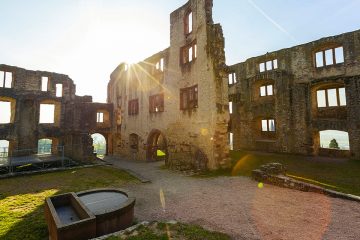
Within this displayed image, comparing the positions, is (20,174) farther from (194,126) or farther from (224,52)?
(224,52)

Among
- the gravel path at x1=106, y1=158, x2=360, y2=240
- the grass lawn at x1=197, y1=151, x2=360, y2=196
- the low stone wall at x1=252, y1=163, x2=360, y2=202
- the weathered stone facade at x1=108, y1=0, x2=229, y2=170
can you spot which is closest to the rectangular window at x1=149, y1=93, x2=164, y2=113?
the weathered stone facade at x1=108, y1=0, x2=229, y2=170

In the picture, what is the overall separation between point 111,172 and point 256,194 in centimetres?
869

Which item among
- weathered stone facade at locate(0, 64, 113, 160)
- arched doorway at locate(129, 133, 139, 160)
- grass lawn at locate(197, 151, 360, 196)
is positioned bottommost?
grass lawn at locate(197, 151, 360, 196)

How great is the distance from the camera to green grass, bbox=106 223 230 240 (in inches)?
180

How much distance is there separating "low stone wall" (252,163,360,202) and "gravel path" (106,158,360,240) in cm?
27

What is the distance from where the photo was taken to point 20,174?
38.8ft

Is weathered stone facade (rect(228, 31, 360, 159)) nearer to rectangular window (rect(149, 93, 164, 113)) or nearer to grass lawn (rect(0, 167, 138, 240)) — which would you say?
rectangular window (rect(149, 93, 164, 113))

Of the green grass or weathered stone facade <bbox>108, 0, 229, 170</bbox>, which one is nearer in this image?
the green grass

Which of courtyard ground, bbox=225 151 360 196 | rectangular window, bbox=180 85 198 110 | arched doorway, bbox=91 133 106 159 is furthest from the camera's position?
arched doorway, bbox=91 133 106 159

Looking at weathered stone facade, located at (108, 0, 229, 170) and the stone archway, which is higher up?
weathered stone facade, located at (108, 0, 229, 170)

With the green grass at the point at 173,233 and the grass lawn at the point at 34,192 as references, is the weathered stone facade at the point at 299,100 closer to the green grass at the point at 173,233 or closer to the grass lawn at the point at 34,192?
the grass lawn at the point at 34,192

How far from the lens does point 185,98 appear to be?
14.2 meters

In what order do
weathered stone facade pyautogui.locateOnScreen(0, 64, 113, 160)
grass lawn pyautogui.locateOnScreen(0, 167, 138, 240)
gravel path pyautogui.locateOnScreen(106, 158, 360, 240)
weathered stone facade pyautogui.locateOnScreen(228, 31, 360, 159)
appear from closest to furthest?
gravel path pyautogui.locateOnScreen(106, 158, 360, 240), grass lawn pyautogui.locateOnScreen(0, 167, 138, 240), weathered stone facade pyautogui.locateOnScreen(228, 31, 360, 159), weathered stone facade pyautogui.locateOnScreen(0, 64, 113, 160)

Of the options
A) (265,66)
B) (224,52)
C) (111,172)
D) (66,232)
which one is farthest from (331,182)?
→ (265,66)
